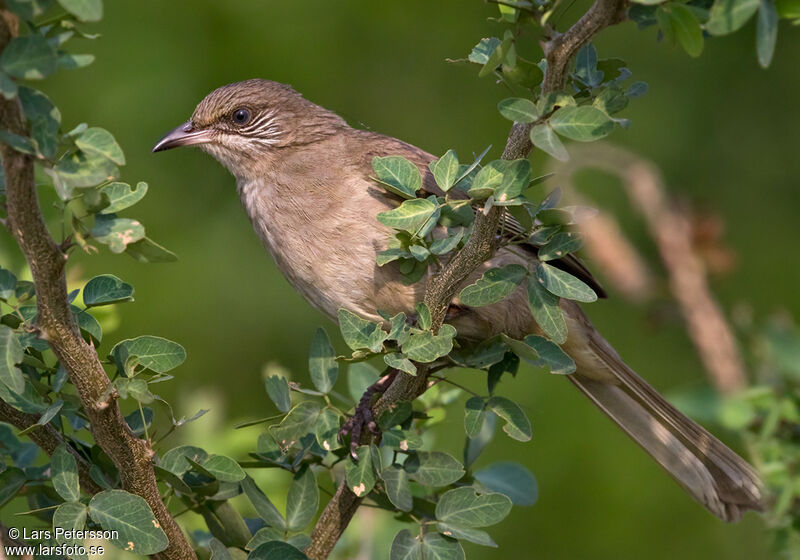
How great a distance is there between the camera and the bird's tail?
3872mm

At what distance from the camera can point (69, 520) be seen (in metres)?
2.47

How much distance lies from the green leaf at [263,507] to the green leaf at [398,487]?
318mm

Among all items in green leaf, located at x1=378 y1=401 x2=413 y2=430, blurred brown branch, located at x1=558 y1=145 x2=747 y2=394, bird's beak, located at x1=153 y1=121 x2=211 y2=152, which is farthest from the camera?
bird's beak, located at x1=153 y1=121 x2=211 y2=152

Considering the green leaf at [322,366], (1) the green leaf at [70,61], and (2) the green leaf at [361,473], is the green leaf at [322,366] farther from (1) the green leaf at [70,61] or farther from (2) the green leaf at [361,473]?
(1) the green leaf at [70,61]

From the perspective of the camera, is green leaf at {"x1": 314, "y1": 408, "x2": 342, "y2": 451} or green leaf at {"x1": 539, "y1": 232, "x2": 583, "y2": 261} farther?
green leaf at {"x1": 314, "y1": 408, "x2": 342, "y2": 451}

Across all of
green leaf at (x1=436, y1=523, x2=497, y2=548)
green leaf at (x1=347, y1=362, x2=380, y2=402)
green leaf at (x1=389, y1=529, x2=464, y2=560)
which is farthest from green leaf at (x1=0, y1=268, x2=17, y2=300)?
green leaf at (x1=347, y1=362, x2=380, y2=402)

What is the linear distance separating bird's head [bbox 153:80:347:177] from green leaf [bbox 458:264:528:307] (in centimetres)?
220

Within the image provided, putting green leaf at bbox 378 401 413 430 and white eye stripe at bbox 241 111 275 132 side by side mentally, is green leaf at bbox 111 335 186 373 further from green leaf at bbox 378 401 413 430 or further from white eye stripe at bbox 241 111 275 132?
white eye stripe at bbox 241 111 275 132

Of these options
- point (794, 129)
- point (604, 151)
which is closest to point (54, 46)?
point (604, 151)

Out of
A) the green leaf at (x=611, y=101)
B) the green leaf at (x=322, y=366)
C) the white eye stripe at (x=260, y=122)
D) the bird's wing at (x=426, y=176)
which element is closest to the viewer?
the green leaf at (x=611, y=101)

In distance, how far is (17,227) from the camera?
2184 millimetres

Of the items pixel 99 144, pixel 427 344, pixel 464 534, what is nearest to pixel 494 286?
pixel 427 344

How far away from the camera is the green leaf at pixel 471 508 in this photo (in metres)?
2.80

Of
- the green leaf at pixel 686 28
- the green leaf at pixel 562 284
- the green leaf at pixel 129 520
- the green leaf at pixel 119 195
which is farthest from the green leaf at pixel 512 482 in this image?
the green leaf at pixel 686 28
